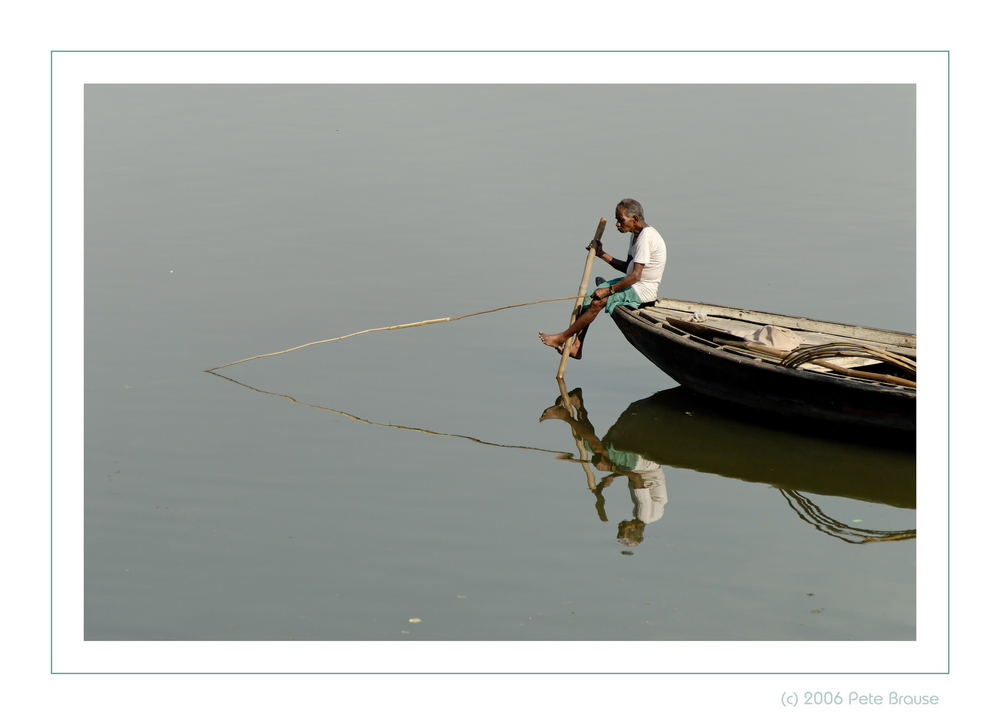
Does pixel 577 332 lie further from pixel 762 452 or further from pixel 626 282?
pixel 762 452

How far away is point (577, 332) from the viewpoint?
9.48 metres

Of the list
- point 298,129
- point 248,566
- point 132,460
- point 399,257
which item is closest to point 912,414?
point 248,566

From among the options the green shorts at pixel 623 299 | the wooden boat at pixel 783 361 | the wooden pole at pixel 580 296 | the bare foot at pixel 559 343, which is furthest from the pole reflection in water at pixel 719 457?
the green shorts at pixel 623 299

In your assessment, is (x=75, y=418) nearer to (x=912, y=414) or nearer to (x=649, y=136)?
(x=912, y=414)

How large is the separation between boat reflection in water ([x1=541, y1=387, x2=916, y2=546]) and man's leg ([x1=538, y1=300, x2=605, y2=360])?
22.6 inches

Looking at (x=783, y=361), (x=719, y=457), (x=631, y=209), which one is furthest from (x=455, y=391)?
(x=783, y=361)

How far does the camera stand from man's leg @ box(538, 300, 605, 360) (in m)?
9.30

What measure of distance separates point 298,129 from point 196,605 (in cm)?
1253

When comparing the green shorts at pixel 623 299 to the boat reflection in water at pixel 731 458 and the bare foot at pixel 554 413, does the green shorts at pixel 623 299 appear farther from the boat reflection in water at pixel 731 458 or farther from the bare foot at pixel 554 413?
the bare foot at pixel 554 413

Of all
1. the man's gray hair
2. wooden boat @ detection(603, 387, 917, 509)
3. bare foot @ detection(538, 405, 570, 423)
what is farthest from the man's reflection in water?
the man's gray hair

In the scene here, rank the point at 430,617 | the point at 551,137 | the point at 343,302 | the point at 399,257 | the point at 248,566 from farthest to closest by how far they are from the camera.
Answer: the point at 551,137
the point at 399,257
the point at 343,302
the point at 248,566
the point at 430,617

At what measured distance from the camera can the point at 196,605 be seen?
239 inches

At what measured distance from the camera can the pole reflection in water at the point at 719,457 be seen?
7379mm

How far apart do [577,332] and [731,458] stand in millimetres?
1898
